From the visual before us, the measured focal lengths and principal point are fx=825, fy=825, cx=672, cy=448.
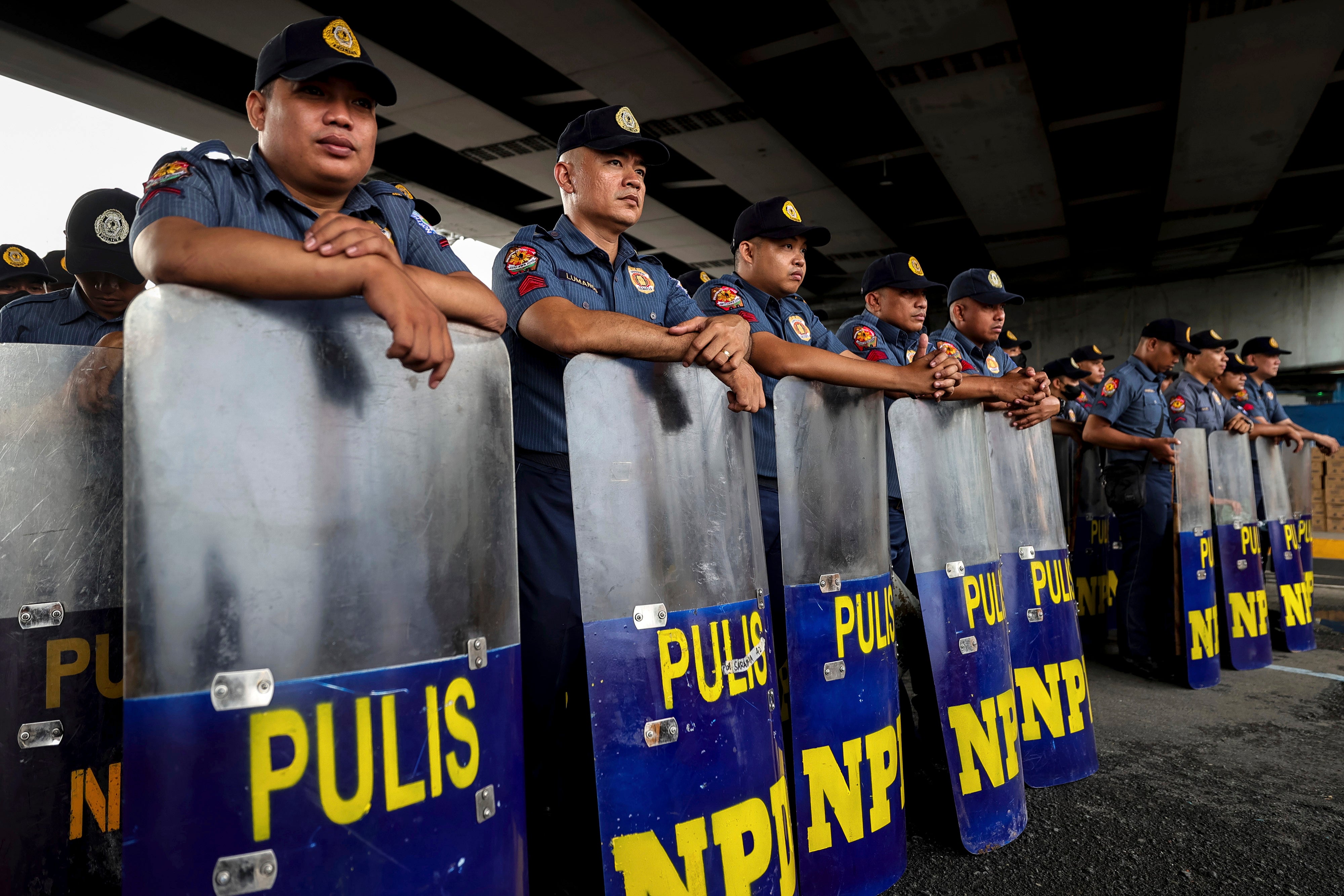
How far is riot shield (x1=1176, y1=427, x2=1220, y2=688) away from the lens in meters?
3.91

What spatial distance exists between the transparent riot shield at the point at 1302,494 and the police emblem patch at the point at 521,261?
17.2 feet

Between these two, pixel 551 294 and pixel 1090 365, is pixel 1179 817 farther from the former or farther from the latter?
pixel 1090 365

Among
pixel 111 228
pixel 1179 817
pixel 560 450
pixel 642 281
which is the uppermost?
pixel 111 228

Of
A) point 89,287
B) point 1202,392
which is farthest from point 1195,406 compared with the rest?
point 89,287

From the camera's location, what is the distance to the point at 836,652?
186 centimetres

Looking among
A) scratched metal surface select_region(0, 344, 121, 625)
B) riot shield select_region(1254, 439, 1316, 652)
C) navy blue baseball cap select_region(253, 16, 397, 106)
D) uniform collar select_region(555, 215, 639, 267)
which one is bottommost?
riot shield select_region(1254, 439, 1316, 652)

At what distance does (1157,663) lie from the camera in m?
4.32

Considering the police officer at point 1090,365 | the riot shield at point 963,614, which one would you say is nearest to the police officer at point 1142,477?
the police officer at point 1090,365

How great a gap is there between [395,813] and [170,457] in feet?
1.66

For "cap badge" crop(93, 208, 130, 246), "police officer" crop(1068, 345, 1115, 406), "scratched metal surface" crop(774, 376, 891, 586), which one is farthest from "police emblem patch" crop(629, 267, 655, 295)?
"police officer" crop(1068, 345, 1115, 406)

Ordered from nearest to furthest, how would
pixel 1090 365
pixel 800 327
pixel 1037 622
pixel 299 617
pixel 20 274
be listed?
pixel 299 617 < pixel 800 327 < pixel 1037 622 < pixel 20 274 < pixel 1090 365

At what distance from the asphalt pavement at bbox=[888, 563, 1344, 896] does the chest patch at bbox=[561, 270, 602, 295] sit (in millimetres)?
1569

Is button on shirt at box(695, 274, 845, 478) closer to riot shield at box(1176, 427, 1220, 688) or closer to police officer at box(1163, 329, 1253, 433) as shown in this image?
riot shield at box(1176, 427, 1220, 688)

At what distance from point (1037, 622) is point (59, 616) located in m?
2.51
